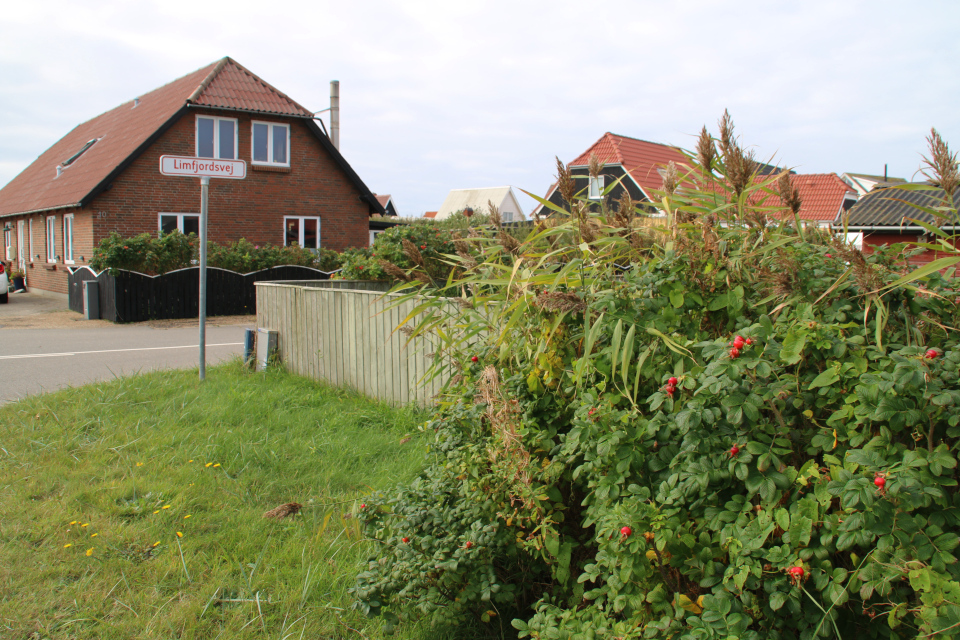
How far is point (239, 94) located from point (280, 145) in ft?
6.82

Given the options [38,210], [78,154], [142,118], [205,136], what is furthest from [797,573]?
[78,154]

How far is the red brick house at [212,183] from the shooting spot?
2053 centimetres

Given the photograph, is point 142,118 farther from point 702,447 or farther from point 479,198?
point 479,198

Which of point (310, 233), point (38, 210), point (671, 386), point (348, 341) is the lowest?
point (348, 341)

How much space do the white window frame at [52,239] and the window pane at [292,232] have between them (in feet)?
26.5

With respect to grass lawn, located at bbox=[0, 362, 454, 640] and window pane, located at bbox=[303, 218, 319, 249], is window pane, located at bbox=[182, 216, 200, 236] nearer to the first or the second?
window pane, located at bbox=[303, 218, 319, 249]

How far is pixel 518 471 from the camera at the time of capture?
95.3 inches

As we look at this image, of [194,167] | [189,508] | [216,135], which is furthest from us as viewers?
[216,135]

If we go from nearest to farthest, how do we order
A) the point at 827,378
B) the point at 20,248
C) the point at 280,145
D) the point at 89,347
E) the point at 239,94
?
the point at 827,378 → the point at 89,347 → the point at 239,94 → the point at 280,145 → the point at 20,248

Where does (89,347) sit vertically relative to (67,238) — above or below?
below

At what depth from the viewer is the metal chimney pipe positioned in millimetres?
28406

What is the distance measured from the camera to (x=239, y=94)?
74.0ft

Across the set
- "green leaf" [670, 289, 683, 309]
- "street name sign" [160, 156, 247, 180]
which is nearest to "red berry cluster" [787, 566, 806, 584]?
"green leaf" [670, 289, 683, 309]

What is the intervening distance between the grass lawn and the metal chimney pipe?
23.6 meters
